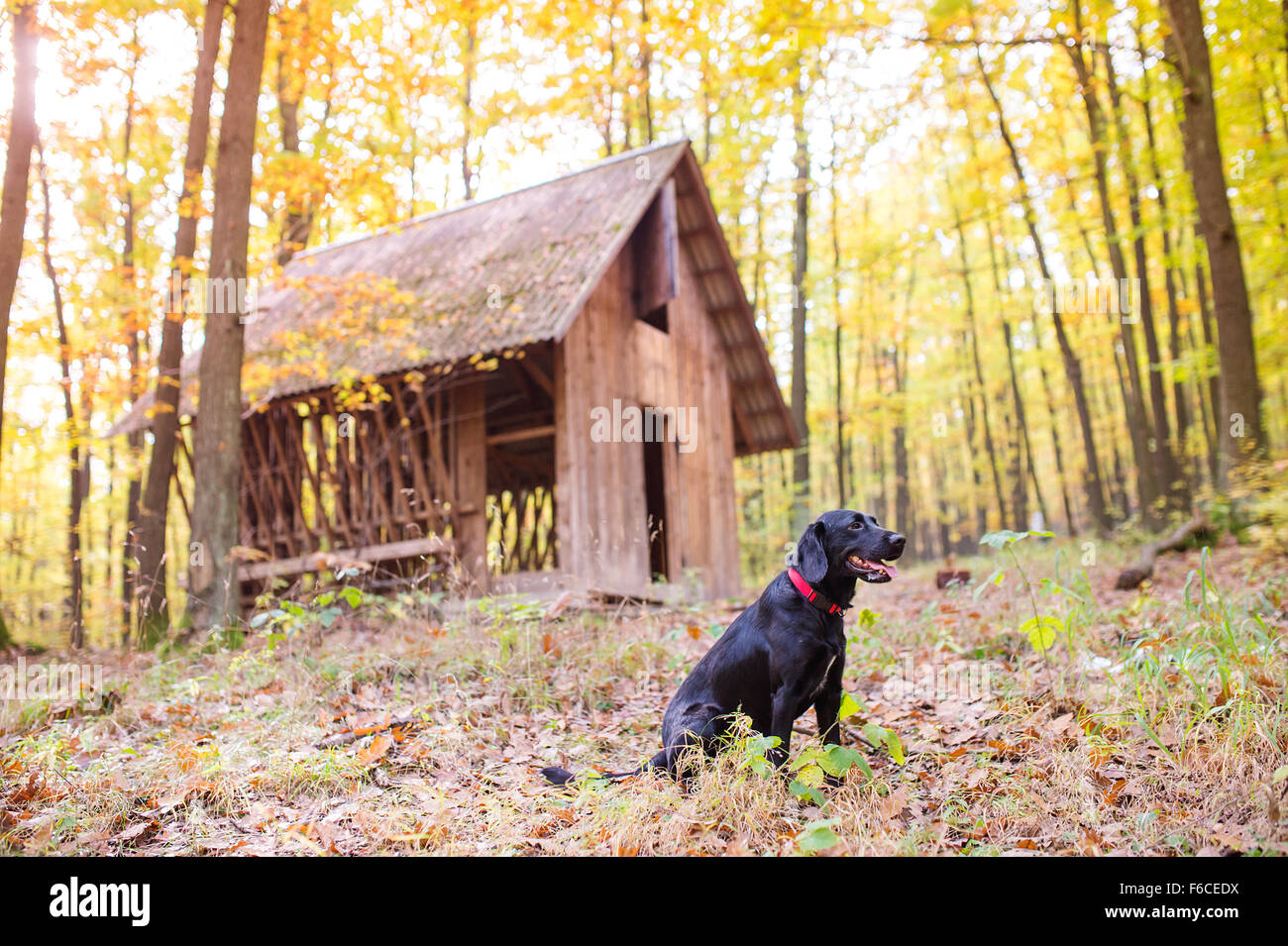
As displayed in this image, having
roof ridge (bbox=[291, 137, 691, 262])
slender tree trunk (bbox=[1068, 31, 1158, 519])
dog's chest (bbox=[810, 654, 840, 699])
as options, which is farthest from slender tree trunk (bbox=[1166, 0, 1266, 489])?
dog's chest (bbox=[810, 654, 840, 699])

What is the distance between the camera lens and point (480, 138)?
19812 millimetres

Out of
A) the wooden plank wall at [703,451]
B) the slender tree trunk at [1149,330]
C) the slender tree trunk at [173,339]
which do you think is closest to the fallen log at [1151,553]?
the slender tree trunk at [1149,330]

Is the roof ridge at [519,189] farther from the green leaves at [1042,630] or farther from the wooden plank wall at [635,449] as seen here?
the green leaves at [1042,630]

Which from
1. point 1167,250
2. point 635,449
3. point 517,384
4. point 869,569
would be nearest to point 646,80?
point 517,384

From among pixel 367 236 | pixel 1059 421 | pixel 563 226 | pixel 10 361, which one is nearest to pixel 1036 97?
Answer: pixel 563 226

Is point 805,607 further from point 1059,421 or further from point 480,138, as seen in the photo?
point 1059,421

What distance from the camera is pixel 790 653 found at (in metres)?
3.96

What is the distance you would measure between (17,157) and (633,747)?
7.17 meters

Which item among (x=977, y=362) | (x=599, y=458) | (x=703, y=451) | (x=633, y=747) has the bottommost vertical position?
(x=633, y=747)

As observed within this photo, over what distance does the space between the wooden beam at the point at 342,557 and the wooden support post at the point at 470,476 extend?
0.36 meters

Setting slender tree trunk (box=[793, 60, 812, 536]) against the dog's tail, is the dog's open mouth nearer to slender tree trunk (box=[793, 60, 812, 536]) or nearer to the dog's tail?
the dog's tail

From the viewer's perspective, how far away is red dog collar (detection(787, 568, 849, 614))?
13.2 ft

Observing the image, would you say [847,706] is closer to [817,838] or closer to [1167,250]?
[817,838]
